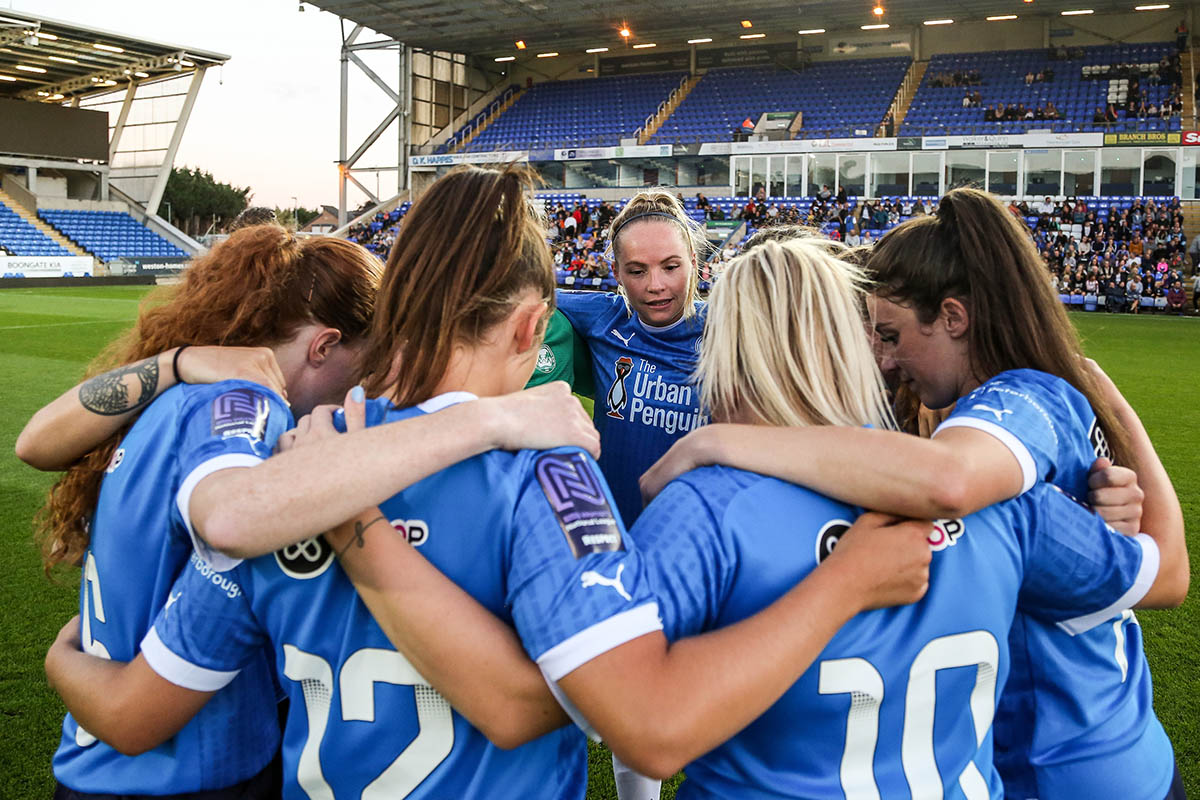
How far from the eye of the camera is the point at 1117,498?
63.2 inches

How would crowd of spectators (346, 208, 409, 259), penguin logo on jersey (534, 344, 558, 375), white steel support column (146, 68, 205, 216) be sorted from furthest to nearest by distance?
white steel support column (146, 68, 205, 216), crowd of spectators (346, 208, 409, 259), penguin logo on jersey (534, 344, 558, 375)

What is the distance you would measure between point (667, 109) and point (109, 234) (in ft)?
83.5

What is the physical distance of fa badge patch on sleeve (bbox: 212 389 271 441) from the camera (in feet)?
4.84

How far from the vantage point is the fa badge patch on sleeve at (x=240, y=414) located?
1.48m

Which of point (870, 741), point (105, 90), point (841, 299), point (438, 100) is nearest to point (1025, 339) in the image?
point (841, 299)

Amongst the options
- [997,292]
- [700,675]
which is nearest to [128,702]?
[700,675]

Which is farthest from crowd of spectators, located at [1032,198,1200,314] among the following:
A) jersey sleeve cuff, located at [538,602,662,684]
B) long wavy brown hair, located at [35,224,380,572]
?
jersey sleeve cuff, located at [538,602,662,684]

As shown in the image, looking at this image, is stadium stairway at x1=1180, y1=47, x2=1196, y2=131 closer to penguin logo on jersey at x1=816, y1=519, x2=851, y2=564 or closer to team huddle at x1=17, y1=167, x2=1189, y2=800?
team huddle at x1=17, y1=167, x2=1189, y2=800

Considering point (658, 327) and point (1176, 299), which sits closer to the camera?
point (658, 327)

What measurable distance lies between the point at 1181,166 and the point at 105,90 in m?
45.2

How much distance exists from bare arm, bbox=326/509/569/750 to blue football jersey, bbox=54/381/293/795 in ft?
1.05

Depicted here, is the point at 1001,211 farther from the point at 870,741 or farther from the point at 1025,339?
the point at 870,741

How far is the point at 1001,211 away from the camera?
6.05ft

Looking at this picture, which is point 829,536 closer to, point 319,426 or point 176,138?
point 319,426
